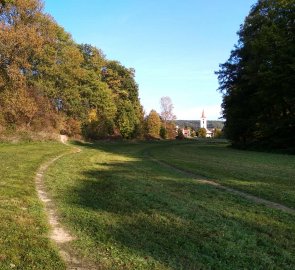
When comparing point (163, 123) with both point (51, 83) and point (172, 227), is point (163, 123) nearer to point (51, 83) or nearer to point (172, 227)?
point (51, 83)

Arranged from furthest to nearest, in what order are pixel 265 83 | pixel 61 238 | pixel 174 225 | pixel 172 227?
pixel 265 83
pixel 174 225
pixel 172 227
pixel 61 238

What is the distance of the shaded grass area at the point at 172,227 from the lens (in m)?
6.52

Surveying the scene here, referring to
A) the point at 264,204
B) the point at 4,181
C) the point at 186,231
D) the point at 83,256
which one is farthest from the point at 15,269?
the point at 4,181

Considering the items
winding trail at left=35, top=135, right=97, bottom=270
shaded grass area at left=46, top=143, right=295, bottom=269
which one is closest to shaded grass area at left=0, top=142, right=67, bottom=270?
winding trail at left=35, top=135, right=97, bottom=270

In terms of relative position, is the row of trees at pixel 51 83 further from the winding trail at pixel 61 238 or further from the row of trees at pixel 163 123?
the winding trail at pixel 61 238

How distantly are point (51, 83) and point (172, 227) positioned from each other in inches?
1962

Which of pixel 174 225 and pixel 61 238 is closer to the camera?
pixel 61 238

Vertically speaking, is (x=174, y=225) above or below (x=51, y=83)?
below

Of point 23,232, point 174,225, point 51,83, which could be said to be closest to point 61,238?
point 23,232

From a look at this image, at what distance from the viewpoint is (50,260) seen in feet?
20.5

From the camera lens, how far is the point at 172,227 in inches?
334

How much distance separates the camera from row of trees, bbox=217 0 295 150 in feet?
143

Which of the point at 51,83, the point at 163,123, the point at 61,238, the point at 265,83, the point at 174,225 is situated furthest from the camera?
the point at 163,123

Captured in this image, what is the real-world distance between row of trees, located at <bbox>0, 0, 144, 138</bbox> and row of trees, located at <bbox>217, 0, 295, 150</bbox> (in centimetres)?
2223
